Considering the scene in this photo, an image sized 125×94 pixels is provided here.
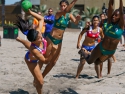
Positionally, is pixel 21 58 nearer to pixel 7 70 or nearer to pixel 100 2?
pixel 7 70

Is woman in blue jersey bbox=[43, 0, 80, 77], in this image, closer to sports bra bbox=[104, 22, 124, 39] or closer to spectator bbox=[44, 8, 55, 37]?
sports bra bbox=[104, 22, 124, 39]

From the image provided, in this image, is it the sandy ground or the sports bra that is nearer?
the sports bra

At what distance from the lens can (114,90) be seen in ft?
25.0

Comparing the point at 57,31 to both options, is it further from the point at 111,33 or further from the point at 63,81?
the point at 63,81

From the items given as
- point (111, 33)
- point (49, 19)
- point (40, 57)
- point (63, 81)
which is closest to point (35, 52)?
point (40, 57)

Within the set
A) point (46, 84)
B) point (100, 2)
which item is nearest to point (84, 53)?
point (46, 84)

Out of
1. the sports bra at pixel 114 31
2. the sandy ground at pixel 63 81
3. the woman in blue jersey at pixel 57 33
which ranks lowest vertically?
the sandy ground at pixel 63 81

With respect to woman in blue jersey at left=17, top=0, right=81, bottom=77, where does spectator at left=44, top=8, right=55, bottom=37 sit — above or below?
below

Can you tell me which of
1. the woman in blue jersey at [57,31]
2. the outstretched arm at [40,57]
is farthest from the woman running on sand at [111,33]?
the outstretched arm at [40,57]

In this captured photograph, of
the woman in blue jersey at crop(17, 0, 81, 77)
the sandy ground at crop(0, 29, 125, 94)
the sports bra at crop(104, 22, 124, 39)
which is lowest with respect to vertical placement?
the sandy ground at crop(0, 29, 125, 94)

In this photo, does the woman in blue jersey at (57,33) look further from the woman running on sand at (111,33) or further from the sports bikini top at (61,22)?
the woman running on sand at (111,33)

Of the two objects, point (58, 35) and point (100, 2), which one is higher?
point (58, 35)

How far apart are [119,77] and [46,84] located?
6.71ft

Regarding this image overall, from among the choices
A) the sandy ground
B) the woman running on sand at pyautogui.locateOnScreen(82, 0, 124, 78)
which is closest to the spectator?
the sandy ground
